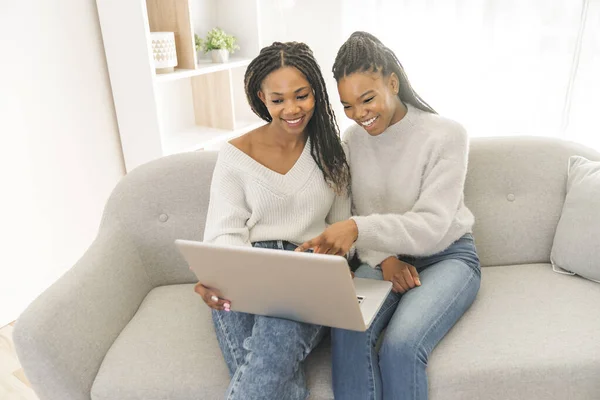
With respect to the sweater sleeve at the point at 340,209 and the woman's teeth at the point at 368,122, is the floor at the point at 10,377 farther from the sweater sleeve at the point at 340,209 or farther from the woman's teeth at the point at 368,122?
the woman's teeth at the point at 368,122

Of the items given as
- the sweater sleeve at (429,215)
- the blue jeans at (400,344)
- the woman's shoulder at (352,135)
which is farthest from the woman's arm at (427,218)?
the woman's shoulder at (352,135)

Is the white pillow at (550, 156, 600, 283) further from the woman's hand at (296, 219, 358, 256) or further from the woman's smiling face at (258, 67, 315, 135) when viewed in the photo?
the woman's smiling face at (258, 67, 315, 135)

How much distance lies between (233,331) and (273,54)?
2.12ft

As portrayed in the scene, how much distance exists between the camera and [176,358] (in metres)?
1.17

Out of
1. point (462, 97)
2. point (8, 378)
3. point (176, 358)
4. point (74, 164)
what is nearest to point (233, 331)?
point (176, 358)

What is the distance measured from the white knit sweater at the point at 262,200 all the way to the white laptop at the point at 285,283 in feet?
0.65

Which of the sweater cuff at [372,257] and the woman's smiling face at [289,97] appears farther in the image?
the sweater cuff at [372,257]

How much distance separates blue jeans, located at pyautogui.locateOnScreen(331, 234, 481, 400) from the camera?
104cm

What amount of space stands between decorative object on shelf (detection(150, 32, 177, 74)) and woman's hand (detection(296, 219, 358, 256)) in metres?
1.19

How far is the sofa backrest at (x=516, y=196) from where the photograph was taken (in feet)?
4.76

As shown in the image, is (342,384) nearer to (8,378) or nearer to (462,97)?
(8,378)

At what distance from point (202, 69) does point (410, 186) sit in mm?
1227

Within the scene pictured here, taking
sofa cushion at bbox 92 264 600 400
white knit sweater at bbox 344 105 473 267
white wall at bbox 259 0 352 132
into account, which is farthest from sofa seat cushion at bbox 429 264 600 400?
white wall at bbox 259 0 352 132

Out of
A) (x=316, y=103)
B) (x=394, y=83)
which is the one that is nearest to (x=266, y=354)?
(x=316, y=103)
